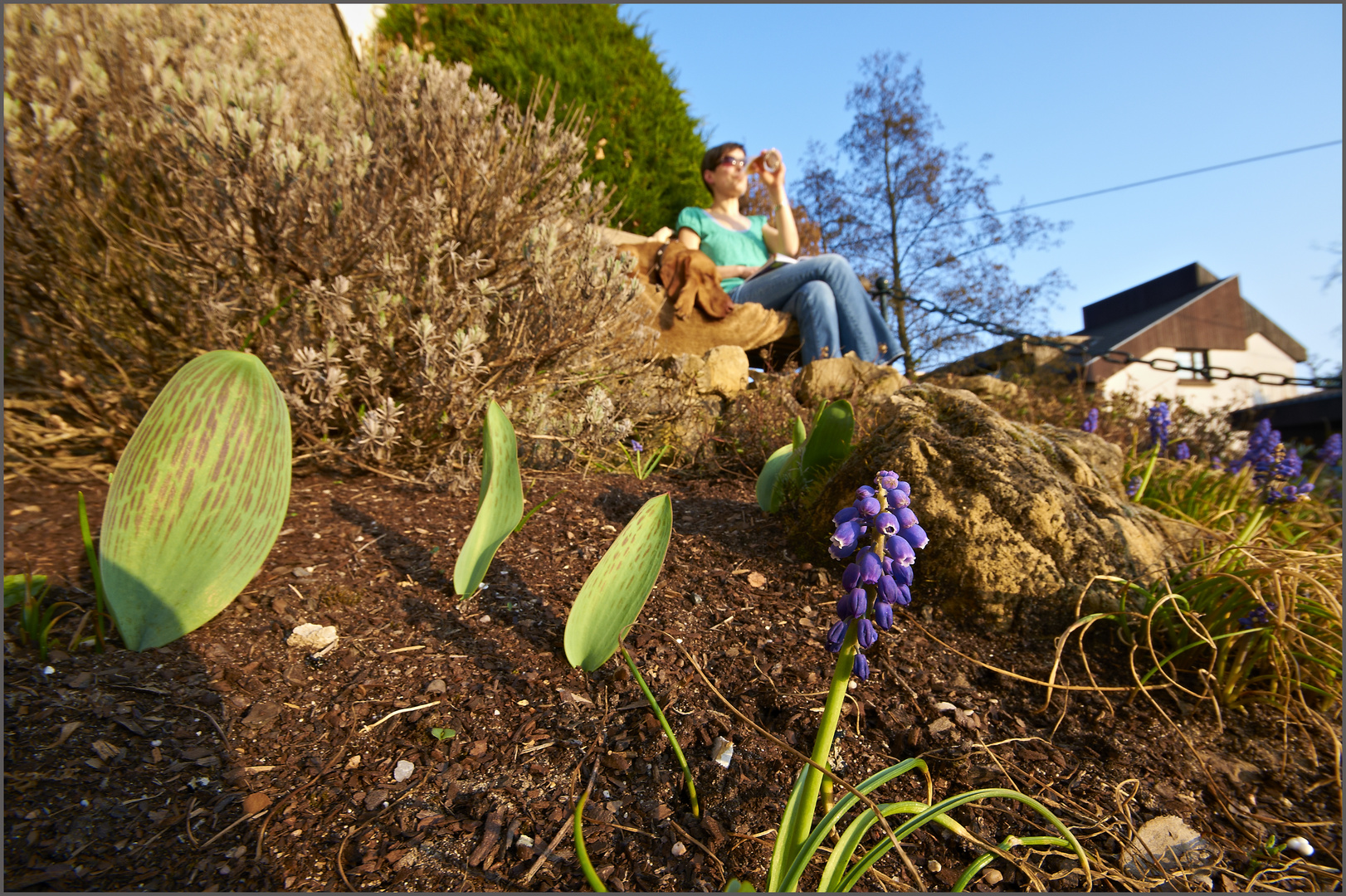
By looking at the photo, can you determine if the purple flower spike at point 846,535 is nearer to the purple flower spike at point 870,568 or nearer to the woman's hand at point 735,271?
the purple flower spike at point 870,568

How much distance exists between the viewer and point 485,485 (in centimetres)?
169

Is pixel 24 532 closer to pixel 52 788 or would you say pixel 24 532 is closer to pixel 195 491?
pixel 195 491

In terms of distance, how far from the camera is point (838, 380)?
13.1 ft

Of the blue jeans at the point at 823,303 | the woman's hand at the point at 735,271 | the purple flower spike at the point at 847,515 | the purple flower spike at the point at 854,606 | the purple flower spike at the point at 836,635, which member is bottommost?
the purple flower spike at the point at 836,635

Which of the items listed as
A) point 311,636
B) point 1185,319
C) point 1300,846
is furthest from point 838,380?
point 1185,319

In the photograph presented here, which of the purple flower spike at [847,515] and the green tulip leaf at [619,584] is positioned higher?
the purple flower spike at [847,515]

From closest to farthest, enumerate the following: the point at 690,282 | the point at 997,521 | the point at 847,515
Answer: the point at 847,515 < the point at 997,521 < the point at 690,282

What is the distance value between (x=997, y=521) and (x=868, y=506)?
1.03 metres

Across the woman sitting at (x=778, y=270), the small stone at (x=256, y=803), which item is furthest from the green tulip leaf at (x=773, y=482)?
the woman sitting at (x=778, y=270)

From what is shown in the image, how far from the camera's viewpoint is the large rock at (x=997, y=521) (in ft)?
5.77

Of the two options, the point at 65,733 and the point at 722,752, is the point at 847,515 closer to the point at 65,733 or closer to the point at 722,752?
the point at 722,752

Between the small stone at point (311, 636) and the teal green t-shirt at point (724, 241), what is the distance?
4.34 m

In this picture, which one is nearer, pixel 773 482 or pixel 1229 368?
pixel 773 482

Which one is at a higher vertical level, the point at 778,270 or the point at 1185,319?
the point at 1185,319
